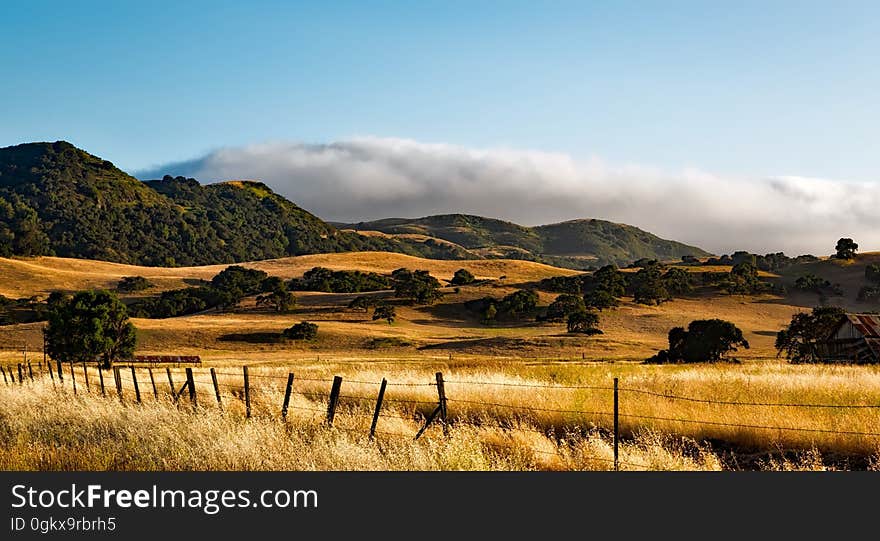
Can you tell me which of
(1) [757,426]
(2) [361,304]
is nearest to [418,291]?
(2) [361,304]

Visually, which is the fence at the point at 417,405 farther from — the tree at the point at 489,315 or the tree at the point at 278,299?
the tree at the point at 278,299

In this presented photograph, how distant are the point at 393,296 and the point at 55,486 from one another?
381 ft

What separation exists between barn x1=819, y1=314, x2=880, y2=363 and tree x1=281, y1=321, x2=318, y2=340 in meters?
56.7

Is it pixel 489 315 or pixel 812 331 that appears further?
pixel 489 315

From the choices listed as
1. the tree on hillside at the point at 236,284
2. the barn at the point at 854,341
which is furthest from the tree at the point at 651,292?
the barn at the point at 854,341

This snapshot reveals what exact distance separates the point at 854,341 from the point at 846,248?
130 meters

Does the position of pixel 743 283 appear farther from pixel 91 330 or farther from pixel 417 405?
pixel 417 405

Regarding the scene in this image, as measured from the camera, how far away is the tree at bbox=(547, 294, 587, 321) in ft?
352

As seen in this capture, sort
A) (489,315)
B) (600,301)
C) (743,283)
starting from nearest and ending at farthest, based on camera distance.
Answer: (600,301) < (489,315) < (743,283)

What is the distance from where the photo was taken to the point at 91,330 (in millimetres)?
63188

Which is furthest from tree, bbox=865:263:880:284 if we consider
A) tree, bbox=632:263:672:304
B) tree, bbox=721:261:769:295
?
tree, bbox=632:263:672:304

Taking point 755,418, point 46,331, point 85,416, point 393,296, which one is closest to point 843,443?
point 755,418

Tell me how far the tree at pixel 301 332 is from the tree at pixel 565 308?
35842 millimetres

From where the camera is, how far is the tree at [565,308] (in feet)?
352
